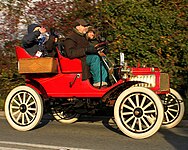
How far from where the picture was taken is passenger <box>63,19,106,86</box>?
837 centimetres

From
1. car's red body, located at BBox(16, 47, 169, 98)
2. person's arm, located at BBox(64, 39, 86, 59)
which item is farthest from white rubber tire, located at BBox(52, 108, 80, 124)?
person's arm, located at BBox(64, 39, 86, 59)

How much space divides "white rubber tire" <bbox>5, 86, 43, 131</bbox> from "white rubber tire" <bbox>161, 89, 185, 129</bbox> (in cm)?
222

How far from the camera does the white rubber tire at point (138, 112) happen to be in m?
7.70

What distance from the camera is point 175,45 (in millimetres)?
11297

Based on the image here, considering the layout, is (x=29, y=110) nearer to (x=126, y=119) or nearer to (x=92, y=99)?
(x=92, y=99)

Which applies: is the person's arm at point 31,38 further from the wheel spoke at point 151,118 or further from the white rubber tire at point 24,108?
the wheel spoke at point 151,118

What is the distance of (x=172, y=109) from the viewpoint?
8.89m

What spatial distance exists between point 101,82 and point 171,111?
1.47m

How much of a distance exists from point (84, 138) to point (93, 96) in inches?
30.0

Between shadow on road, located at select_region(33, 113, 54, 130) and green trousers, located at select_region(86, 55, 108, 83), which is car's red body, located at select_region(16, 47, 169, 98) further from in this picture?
shadow on road, located at select_region(33, 113, 54, 130)

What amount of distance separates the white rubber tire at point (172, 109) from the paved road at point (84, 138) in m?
0.16

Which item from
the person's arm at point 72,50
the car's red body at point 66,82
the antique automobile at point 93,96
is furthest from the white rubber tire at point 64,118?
the person's arm at point 72,50

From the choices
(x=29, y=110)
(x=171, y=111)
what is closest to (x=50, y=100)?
(x=29, y=110)

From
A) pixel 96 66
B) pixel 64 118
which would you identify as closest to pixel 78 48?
pixel 96 66
